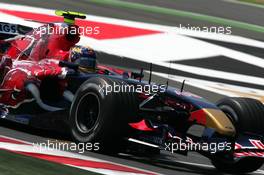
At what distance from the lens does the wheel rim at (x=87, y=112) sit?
10070mm

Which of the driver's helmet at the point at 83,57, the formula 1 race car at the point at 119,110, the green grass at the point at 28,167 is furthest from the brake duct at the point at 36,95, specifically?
the green grass at the point at 28,167

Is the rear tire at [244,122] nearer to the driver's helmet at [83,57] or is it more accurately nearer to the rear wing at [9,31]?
the driver's helmet at [83,57]

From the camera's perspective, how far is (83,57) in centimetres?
1122

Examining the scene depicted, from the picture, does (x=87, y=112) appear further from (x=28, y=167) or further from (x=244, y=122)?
(x=28, y=167)

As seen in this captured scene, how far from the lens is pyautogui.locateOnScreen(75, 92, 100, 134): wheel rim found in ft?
33.0

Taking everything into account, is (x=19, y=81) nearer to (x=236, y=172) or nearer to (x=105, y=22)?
(x=236, y=172)

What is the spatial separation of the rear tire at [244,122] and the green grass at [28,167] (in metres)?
2.60

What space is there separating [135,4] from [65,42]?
48.4ft

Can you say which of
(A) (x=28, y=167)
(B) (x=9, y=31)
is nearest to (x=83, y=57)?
(B) (x=9, y=31)

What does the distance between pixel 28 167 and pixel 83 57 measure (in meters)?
3.49

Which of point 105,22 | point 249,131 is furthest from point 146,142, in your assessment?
point 105,22

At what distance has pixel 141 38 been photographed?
68.1 feet

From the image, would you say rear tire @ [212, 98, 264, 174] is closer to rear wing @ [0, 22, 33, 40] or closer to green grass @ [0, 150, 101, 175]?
green grass @ [0, 150, 101, 175]

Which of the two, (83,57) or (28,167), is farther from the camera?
(83,57)
